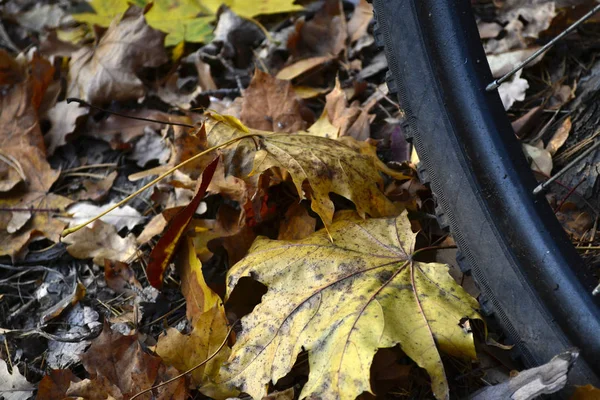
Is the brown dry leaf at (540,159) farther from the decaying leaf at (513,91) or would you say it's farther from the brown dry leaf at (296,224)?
the brown dry leaf at (296,224)

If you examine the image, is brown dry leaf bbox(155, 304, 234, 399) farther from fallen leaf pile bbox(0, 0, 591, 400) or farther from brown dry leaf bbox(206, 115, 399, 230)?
brown dry leaf bbox(206, 115, 399, 230)

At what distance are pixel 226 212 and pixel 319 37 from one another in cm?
90

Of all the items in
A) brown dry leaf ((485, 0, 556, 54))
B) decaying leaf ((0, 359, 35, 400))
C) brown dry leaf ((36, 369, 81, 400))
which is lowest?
decaying leaf ((0, 359, 35, 400))

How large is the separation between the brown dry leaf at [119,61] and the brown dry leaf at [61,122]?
62 millimetres

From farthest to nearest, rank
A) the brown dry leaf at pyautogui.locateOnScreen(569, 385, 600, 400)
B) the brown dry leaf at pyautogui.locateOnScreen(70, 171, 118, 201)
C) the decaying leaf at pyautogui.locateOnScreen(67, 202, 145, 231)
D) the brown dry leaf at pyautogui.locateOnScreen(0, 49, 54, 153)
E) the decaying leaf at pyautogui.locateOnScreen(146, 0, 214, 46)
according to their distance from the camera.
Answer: the decaying leaf at pyautogui.locateOnScreen(146, 0, 214, 46)
the brown dry leaf at pyautogui.locateOnScreen(0, 49, 54, 153)
the brown dry leaf at pyautogui.locateOnScreen(70, 171, 118, 201)
the decaying leaf at pyautogui.locateOnScreen(67, 202, 145, 231)
the brown dry leaf at pyautogui.locateOnScreen(569, 385, 600, 400)

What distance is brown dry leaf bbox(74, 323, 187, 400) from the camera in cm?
124

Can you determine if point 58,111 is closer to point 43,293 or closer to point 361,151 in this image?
point 43,293

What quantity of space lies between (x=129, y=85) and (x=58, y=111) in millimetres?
248

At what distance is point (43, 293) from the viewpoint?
1.61 metres

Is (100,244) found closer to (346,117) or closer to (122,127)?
(122,127)

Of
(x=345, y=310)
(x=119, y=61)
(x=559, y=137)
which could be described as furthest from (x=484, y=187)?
(x=119, y=61)

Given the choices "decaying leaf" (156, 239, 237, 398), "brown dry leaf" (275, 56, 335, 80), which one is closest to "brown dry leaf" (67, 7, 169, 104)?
"brown dry leaf" (275, 56, 335, 80)

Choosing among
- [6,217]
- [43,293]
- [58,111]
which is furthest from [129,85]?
[43,293]

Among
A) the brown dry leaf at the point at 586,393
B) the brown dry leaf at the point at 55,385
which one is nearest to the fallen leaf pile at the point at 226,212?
the brown dry leaf at the point at 55,385
